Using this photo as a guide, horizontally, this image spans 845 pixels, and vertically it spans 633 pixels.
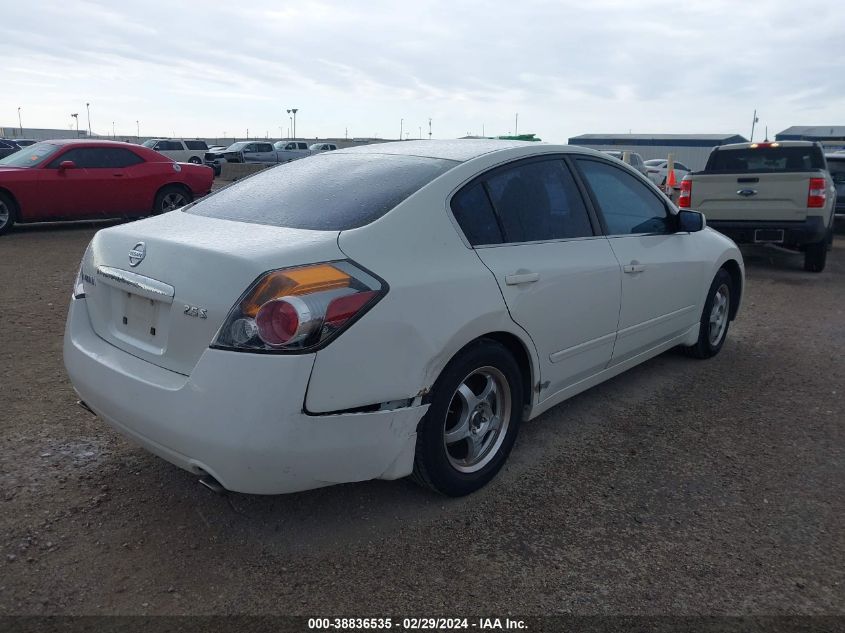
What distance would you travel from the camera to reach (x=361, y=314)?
251 cm

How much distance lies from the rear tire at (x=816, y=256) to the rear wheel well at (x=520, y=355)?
7.75 m

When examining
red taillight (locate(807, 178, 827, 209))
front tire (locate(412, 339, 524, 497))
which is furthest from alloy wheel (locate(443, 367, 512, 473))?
red taillight (locate(807, 178, 827, 209))

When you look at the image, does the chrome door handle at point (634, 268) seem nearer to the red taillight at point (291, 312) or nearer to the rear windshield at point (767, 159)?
the red taillight at point (291, 312)

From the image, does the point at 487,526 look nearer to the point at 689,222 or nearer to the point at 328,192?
the point at 328,192

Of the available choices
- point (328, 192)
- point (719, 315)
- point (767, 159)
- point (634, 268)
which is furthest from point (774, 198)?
point (328, 192)

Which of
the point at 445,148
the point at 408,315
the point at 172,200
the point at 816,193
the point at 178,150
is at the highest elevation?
the point at 445,148

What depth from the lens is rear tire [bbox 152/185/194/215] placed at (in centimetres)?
1241

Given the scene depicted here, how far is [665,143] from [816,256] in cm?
5916

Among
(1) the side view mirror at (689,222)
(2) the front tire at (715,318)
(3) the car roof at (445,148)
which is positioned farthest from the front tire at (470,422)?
(2) the front tire at (715,318)

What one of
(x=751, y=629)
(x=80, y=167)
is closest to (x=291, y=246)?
(x=751, y=629)

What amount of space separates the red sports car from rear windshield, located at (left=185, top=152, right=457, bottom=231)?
9017 mm

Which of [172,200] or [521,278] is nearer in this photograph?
[521,278]

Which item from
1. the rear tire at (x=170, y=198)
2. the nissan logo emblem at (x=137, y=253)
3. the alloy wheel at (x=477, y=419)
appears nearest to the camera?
the nissan logo emblem at (x=137, y=253)

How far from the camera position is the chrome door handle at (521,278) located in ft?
10.3
